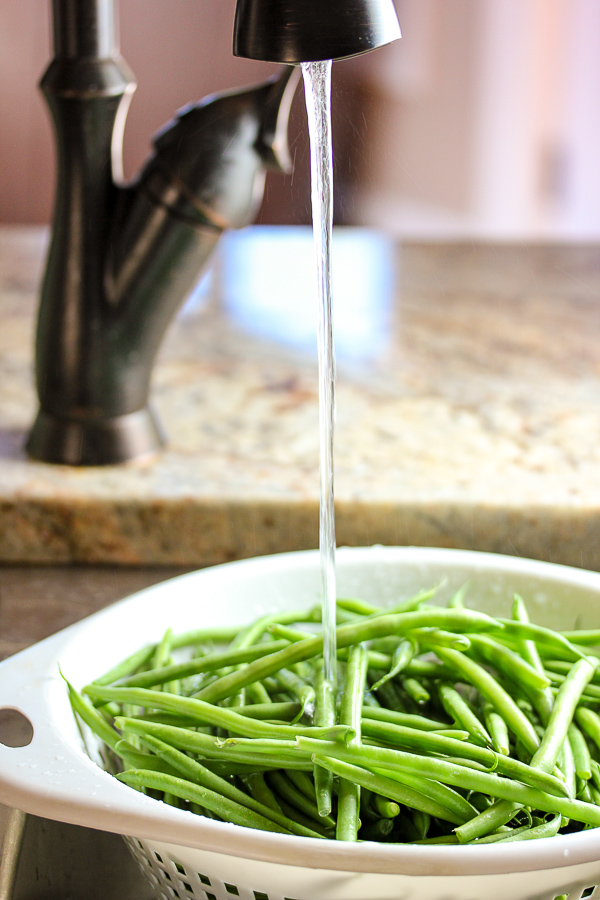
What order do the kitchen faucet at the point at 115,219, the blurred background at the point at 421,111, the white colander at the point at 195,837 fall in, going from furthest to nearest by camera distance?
1. the kitchen faucet at the point at 115,219
2. the blurred background at the point at 421,111
3. the white colander at the point at 195,837

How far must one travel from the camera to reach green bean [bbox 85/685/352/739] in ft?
1.84

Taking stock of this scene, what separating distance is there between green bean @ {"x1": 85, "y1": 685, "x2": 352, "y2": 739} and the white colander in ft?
0.11

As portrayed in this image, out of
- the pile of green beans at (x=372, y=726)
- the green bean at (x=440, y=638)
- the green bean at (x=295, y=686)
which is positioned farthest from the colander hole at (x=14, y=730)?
the green bean at (x=440, y=638)

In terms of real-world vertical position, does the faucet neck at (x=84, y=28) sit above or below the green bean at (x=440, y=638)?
above

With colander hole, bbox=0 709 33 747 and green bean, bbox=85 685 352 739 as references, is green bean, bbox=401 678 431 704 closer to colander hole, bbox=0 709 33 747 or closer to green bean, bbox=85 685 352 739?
green bean, bbox=85 685 352 739

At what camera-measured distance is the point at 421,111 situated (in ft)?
4.27

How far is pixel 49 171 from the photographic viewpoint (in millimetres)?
1138

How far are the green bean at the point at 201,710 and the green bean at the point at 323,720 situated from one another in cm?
2

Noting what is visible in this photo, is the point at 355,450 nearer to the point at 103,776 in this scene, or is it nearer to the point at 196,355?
the point at 196,355

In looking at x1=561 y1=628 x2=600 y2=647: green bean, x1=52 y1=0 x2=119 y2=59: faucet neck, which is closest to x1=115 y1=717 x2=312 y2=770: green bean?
x1=561 y1=628 x2=600 y2=647: green bean

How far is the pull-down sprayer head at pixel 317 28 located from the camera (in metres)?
0.47

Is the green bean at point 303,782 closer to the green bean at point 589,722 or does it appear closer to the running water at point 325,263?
the running water at point 325,263

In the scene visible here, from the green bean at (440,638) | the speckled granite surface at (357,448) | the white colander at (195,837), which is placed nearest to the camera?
the white colander at (195,837)

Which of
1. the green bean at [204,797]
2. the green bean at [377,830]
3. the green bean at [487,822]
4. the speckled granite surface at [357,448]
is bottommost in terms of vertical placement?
the speckled granite surface at [357,448]
